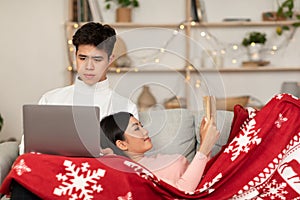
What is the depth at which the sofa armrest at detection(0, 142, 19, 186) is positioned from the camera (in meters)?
2.52

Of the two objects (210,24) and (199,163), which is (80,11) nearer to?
(210,24)

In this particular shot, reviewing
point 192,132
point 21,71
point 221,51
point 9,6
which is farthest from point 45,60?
point 192,132

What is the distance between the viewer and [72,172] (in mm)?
2205

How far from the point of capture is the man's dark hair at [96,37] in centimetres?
242

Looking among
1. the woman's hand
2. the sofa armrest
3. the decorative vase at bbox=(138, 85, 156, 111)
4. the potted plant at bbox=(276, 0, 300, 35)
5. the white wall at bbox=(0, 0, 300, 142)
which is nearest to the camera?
the woman's hand

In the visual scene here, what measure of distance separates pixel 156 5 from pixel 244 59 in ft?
2.79

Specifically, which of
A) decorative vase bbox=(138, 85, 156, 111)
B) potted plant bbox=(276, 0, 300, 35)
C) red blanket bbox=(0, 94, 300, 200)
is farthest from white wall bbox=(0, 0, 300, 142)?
red blanket bbox=(0, 94, 300, 200)

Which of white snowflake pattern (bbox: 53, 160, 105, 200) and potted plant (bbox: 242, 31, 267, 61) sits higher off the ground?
potted plant (bbox: 242, 31, 267, 61)

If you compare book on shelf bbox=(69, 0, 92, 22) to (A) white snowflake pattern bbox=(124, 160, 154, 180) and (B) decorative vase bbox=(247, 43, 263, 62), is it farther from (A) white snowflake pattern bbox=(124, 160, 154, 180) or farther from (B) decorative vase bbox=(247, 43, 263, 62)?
(A) white snowflake pattern bbox=(124, 160, 154, 180)

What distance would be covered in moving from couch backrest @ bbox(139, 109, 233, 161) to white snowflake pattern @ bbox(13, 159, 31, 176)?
23.4 inches

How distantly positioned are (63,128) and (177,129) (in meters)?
0.73

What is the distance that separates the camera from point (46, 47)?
186 inches

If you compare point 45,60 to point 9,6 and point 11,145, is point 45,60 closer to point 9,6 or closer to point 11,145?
point 9,6

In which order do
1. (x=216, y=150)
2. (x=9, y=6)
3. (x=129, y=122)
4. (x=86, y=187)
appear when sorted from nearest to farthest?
(x=86, y=187)
(x=129, y=122)
(x=216, y=150)
(x=9, y=6)
